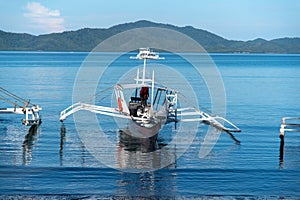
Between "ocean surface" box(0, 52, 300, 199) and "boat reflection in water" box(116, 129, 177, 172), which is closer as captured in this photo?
"ocean surface" box(0, 52, 300, 199)

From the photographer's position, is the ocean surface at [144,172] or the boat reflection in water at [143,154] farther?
the boat reflection in water at [143,154]

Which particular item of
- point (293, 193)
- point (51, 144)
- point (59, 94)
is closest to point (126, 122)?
point (51, 144)

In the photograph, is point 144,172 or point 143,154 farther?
point 143,154

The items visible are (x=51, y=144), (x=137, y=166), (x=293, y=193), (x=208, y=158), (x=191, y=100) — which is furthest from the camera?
(x=191, y=100)

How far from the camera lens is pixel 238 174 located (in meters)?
25.2

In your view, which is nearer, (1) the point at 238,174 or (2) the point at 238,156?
(1) the point at 238,174

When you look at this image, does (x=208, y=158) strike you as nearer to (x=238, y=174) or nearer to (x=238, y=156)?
(x=238, y=156)

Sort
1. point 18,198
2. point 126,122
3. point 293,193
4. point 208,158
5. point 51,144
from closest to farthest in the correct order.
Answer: point 18,198 < point 293,193 < point 208,158 < point 51,144 < point 126,122

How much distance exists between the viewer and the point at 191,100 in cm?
5866

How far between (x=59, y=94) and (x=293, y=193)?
152 ft

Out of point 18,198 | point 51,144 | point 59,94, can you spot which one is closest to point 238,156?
point 51,144

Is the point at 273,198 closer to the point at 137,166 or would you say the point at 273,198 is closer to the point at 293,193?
the point at 293,193

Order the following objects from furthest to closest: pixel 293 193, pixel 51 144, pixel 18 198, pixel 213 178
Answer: pixel 51 144
pixel 213 178
pixel 293 193
pixel 18 198

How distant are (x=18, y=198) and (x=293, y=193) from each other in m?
10.6
